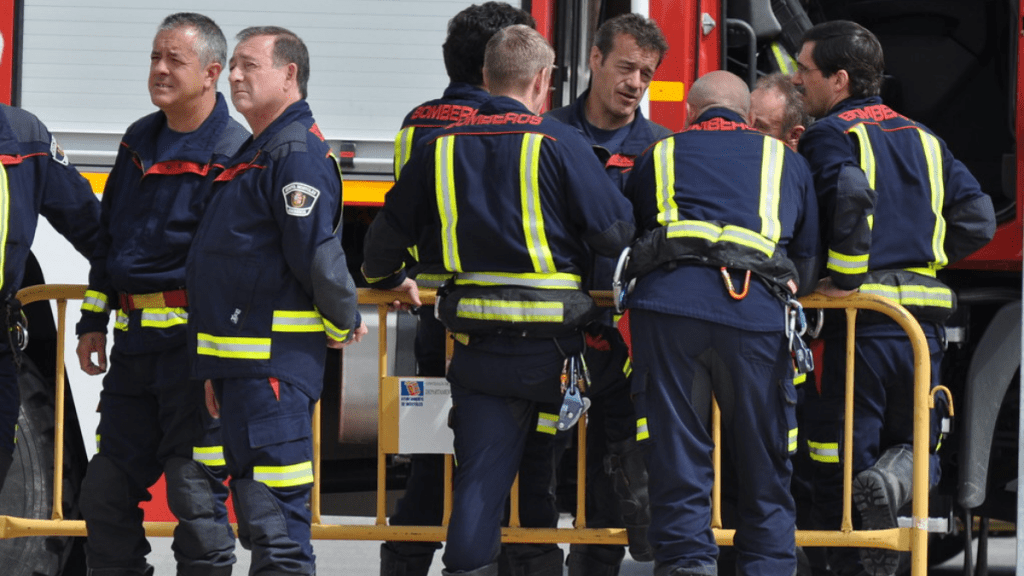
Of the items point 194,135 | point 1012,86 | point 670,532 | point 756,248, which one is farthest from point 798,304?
point 194,135

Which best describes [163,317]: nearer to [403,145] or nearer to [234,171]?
[234,171]

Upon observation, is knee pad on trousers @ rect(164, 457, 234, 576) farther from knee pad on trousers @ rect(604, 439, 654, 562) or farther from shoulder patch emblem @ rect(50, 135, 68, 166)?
knee pad on trousers @ rect(604, 439, 654, 562)

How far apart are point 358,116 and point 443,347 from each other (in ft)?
3.00

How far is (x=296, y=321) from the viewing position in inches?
150

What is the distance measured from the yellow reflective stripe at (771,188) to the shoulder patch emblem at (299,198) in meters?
1.27

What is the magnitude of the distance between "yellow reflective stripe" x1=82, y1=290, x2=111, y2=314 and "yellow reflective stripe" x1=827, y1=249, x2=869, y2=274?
2.21 metres

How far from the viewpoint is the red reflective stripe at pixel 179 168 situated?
402cm

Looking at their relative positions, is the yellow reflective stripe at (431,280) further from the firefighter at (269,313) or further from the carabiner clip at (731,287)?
the carabiner clip at (731,287)

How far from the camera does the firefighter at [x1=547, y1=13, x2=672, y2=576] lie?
13.8ft

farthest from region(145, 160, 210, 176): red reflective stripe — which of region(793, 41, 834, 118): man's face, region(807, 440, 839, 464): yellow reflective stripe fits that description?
region(807, 440, 839, 464): yellow reflective stripe

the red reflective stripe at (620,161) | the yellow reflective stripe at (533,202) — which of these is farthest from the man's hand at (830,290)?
the yellow reflective stripe at (533,202)

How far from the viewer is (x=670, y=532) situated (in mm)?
3828

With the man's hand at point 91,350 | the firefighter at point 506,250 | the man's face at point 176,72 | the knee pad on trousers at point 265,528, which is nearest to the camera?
the knee pad on trousers at point 265,528

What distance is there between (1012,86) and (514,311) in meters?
2.17
